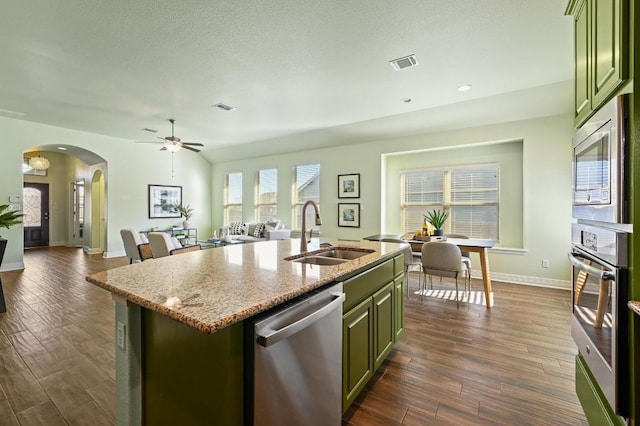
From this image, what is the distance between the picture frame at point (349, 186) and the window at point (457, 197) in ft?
3.20

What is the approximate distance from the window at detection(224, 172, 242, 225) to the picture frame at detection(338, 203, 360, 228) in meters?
3.57

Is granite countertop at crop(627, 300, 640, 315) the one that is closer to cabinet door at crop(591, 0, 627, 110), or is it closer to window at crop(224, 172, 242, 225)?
cabinet door at crop(591, 0, 627, 110)

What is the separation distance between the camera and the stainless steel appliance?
3.64 ft

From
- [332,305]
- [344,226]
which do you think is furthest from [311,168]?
[332,305]

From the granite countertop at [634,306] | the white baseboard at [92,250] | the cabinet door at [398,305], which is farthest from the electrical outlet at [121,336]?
the white baseboard at [92,250]

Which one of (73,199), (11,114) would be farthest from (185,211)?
(73,199)

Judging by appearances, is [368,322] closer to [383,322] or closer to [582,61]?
[383,322]

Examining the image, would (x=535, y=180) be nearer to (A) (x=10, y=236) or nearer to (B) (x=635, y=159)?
(B) (x=635, y=159)

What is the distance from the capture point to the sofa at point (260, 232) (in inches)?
270

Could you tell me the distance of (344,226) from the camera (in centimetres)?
661

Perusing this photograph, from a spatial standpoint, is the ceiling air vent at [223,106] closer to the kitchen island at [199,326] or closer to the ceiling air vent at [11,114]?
the kitchen island at [199,326]

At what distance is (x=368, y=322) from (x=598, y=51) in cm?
188

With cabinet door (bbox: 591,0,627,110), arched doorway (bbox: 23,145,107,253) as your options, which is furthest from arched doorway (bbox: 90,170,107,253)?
cabinet door (bbox: 591,0,627,110)

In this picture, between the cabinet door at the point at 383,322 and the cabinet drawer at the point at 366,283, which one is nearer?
the cabinet drawer at the point at 366,283
